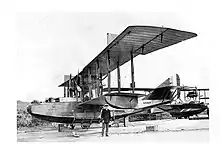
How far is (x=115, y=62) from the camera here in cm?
798

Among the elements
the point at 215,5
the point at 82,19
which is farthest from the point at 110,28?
the point at 215,5

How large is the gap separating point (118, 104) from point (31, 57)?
2197 millimetres

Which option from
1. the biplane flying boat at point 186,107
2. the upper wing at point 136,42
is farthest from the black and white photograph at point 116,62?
the biplane flying boat at point 186,107

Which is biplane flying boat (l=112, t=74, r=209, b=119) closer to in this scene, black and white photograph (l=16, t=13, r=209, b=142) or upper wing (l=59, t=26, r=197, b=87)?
black and white photograph (l=16, t=13, r=209, b=142)

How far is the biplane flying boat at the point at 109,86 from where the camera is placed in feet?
20.9

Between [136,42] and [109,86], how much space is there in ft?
3.81

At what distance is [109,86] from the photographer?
7.14m

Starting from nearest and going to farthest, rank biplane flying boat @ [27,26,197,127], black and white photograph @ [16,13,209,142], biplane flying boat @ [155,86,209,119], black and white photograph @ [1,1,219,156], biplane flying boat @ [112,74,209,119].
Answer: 1. black and white photograph @ [1,1,219,156]
2. biplane flying boat @ [27,26,197,127]
3. black and white photograph @ [16,13,209,142]
4. biplane flying boat @ [112,74,209,119]
5. biplane flying boat @ [155,86,209,119]

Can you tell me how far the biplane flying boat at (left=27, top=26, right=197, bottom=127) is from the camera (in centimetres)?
637

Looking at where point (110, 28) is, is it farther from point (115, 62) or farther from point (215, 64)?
point (215, 64)

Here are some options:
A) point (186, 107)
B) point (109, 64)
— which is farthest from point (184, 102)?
point (109, 64)

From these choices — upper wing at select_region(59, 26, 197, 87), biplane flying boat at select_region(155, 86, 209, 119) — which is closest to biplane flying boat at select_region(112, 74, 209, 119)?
biplane flying boat at select_region(155, 86, 209, 119)

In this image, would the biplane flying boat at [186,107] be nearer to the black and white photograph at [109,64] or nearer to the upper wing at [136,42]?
the black and white photograph at [109,64]

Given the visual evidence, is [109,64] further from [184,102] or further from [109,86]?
[184,102]
